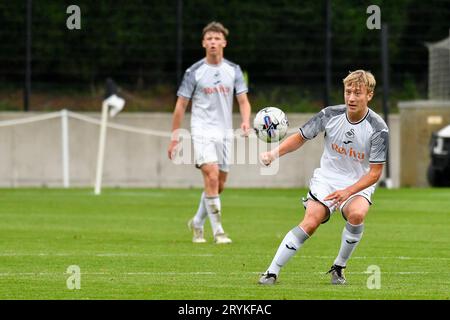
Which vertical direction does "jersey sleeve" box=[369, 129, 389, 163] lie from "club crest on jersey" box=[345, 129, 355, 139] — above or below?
below

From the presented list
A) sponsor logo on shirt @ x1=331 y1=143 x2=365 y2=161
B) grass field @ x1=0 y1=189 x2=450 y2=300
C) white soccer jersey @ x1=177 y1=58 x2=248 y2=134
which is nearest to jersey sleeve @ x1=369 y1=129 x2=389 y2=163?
sponsor logo on shirt @ x1=331 y1=143 x2=365 y2=161

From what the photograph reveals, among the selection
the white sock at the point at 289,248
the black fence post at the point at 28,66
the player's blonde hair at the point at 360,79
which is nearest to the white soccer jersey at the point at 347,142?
the player's blonde hair at the point at 360,79

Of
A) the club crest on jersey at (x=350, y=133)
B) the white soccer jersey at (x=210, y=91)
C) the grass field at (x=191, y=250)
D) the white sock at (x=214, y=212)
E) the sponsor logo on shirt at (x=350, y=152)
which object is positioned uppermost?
the white soccer jersey at (x=210, y=91)

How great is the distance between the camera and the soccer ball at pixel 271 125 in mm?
11016

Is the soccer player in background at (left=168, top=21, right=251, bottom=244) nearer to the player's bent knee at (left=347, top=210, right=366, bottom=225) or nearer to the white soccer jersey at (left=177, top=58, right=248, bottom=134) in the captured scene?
the white soccer jersey at (left=177, top=58, right=248, bottom=134)

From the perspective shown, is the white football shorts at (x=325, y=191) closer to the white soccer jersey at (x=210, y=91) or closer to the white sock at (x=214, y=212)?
the white sock at (x=214, y=212)

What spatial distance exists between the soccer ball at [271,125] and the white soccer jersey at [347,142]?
18cm

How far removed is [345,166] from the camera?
11.1 meters

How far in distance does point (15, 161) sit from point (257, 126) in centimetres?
1705

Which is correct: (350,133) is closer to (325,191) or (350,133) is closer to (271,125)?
(325,191)

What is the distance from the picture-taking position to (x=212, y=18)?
30516 mm

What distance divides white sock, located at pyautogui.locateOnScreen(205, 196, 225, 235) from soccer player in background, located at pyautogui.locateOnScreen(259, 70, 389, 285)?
4.27 metres

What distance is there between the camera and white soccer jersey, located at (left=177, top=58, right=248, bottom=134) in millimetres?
15602
